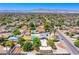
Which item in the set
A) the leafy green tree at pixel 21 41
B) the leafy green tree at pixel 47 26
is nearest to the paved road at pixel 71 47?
the leafy green tree at pixel 47 26

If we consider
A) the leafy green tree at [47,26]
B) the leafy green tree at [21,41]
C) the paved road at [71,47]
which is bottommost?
the paved road at [71,47]

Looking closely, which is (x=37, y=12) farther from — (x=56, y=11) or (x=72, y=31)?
(x=72, y=31)

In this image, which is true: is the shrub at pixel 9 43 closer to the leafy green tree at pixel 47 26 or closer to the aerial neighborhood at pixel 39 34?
the aerial neighborhood at pixel 39 34

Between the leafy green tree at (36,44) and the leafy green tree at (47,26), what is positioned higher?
the leafy green tree at (47,26)

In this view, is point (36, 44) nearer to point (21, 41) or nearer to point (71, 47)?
point (21, 41)

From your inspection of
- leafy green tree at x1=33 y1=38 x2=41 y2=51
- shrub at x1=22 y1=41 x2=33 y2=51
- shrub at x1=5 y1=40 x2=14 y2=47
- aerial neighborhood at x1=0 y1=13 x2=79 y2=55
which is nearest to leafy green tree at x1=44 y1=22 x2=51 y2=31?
aerial neighborhood at x1=0 y1=13 x2=79 y2=55

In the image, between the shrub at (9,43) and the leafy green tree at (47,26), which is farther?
the leafy green tree at (47,26)

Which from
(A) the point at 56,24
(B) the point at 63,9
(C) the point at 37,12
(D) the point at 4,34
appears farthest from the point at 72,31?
(D) the point at 4,34

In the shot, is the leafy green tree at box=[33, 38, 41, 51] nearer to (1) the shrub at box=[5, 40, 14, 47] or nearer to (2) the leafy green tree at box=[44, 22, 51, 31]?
(2) the leafy green tree at box=[44, 22, 51, 31]

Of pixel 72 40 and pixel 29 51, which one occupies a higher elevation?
pixel 72 40

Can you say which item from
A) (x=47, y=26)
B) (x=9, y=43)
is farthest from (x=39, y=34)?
(x=9, y=43)

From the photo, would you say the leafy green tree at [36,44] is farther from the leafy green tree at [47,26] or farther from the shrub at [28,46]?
the leafy green tree at [47,26]
